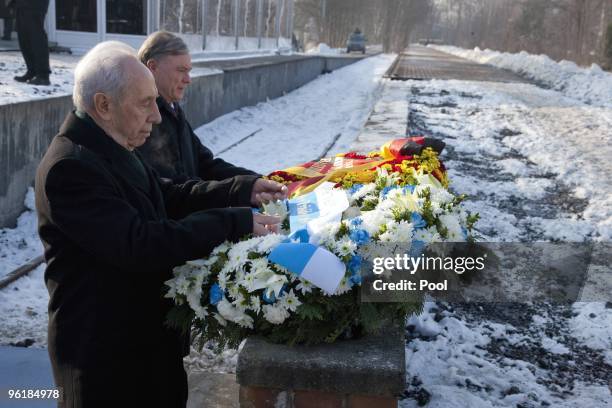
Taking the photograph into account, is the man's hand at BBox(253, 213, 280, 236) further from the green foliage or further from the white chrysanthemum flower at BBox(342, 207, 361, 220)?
the green foliage

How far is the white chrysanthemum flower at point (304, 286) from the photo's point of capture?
2.29 metres

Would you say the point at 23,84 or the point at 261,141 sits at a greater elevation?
the point at 23,84

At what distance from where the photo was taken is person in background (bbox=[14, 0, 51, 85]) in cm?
884

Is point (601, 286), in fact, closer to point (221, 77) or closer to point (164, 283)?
point (164, 283)

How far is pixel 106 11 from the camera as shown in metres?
16.4

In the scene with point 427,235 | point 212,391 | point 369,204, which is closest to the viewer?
point 427,235

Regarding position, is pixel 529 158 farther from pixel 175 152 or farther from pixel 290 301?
pixel 290 301

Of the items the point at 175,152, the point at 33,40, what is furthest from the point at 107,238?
the point at 33,40

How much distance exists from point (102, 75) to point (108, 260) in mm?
545

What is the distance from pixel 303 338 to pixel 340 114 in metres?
14.6

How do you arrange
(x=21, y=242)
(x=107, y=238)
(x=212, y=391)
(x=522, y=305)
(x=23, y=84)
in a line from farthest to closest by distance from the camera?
1. (x=23, y=84)
2. (x=21, y=242)
3. (x=522, y=305)
4. (x=212, y=391)
5. (x=107, y=238)

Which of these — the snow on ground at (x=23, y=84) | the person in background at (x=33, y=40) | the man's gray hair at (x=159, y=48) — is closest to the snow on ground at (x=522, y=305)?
the man's gray hair at (x=159, y=48)

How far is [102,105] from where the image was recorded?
2189mm

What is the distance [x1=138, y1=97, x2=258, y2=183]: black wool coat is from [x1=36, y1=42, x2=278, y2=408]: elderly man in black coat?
3.69ft
